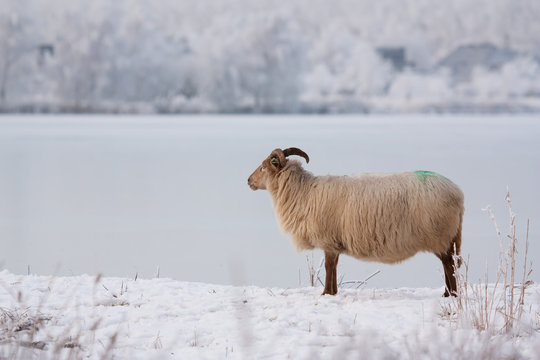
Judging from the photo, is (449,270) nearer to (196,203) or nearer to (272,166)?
(272,166)

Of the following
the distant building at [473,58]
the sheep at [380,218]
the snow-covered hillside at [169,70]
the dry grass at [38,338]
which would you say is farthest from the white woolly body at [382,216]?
the distant building at [473,58]

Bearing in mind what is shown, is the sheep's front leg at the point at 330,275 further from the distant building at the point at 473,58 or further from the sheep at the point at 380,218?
the distant building at the point at 473,58

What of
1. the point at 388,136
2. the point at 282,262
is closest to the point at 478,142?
the point at 388,136

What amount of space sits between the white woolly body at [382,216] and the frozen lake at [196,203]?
693 mm

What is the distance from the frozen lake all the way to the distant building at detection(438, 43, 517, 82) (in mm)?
100825

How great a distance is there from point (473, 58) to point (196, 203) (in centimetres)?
13301

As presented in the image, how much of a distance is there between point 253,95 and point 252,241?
208ft

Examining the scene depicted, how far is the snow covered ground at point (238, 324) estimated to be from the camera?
15.3 ft

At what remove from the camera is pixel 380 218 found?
6.66m

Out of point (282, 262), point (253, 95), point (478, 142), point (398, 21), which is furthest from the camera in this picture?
point (398, 21)

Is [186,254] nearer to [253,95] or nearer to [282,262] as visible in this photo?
[282,262]

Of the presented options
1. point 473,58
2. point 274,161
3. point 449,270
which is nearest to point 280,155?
point 274,161

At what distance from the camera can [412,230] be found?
6.63m

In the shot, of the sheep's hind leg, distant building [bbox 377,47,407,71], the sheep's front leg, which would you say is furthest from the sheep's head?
distant building [bbox 377,47,407,71]
